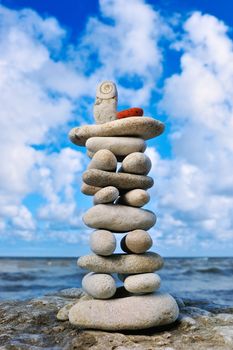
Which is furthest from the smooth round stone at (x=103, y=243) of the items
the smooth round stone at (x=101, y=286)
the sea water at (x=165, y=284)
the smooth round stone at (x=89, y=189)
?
the sea water at (x=165, y=284)

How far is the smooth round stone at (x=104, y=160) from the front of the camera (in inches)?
293

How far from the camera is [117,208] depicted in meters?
7.45

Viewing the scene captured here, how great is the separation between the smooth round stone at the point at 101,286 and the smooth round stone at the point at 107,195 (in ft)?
3.97

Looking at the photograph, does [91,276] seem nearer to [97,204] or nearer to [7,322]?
[97,204]

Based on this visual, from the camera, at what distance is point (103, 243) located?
280 inches

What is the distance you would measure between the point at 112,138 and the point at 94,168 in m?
0.63

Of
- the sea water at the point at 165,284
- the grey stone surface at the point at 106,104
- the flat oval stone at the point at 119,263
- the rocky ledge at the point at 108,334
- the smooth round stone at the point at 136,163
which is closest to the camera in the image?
the rocky ledge at the point at 108,334

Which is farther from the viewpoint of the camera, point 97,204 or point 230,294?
point 230,294

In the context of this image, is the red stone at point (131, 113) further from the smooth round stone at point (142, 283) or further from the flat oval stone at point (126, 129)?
the smooth round stone at point (142, 283)

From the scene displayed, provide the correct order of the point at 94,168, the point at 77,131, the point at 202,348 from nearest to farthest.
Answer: the point at 202,348 < the point at 94,168 < the point at 77,131

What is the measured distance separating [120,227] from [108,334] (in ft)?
5.56

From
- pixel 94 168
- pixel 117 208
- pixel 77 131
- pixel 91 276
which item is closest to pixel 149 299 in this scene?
pixel 91 276

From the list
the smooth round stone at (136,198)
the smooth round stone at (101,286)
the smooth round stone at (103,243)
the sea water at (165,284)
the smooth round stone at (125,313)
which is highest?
the smooth round stone at (136,198)

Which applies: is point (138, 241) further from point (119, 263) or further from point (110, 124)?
point (110, 124)
